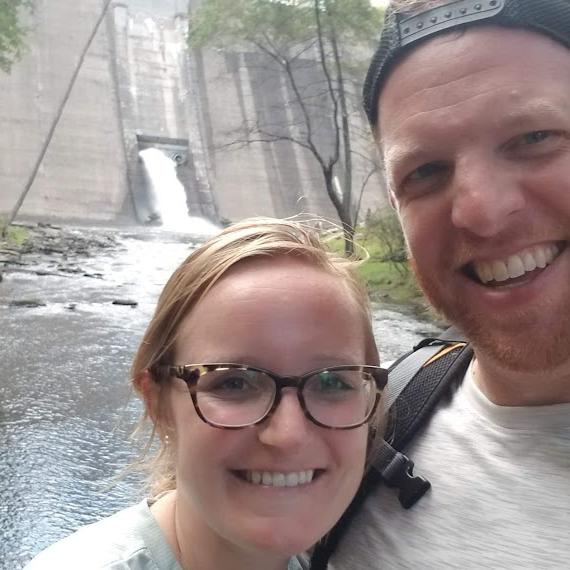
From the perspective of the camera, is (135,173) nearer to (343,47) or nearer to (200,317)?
(343,47)

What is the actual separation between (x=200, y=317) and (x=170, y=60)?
2514 centimetres

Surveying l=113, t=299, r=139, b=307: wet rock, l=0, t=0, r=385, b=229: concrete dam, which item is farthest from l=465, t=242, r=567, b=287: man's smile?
l=0, t=0, r=385, b=229: concrete dam

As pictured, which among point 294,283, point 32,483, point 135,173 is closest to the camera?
point 294,283

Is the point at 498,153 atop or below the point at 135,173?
below

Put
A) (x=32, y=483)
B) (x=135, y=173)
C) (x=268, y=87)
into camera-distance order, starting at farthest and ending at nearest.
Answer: (x=268, y=87) < (x=135, y=173) < (x=32, y=483)

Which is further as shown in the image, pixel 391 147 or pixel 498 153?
pixel 391 147

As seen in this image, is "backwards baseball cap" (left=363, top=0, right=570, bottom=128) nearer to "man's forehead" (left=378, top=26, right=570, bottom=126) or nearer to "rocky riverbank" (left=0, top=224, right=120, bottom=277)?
"man's forehead" (left=378, top=26, right=570, bottom=126)

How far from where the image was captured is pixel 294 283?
→ 110 centimetres

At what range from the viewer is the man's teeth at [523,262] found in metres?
1.17

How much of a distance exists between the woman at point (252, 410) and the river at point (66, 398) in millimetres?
868

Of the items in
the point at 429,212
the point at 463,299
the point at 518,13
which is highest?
the point at 518,13

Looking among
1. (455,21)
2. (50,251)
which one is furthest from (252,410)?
(50,251)

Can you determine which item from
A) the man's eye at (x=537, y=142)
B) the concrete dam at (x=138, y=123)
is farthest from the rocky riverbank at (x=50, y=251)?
the man's eye at (x=537, y=142)

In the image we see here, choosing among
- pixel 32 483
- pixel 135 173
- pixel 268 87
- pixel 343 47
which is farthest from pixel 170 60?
pixel 32 483
